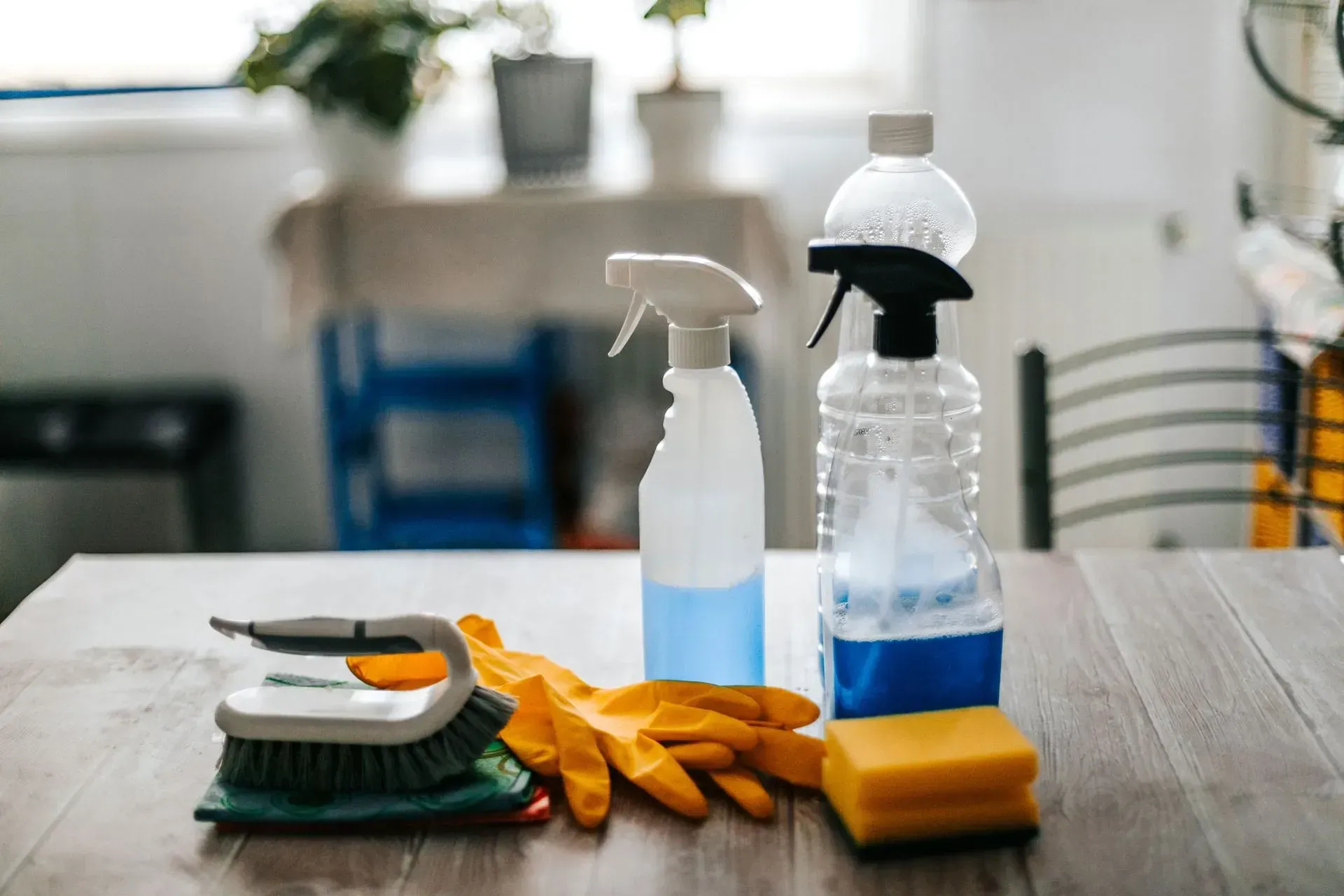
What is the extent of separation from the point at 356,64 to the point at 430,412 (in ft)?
2.41

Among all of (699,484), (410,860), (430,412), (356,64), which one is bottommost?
(430,412)

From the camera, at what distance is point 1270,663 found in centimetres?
94

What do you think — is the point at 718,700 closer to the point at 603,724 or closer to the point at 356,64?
the point at 603,724

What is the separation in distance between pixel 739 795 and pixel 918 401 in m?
0.25

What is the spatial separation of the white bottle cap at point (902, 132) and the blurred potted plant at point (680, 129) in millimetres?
1307

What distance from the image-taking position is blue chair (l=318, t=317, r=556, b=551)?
2334 millimetres

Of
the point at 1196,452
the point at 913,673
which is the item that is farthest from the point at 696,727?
the point at 1196,452

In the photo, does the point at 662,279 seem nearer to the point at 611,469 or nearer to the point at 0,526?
the point at 611,469

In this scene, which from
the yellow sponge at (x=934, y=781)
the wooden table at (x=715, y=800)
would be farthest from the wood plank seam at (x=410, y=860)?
the yellow sponge at (x=934, y=781)

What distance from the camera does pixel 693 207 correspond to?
208cm

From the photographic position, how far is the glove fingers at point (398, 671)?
873 mm

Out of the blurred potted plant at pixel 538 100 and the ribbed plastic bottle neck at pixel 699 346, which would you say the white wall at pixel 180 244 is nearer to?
the blurred potted plant at pixel 538 100

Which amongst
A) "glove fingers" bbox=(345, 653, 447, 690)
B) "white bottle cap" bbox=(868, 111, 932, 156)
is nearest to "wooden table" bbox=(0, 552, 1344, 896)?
"glove fingers" bbox=(345, 653, 447, 690)

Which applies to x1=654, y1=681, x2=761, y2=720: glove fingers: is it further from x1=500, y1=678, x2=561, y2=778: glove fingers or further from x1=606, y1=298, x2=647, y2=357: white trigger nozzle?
x1=606, y1=298, x2=647, y2=357: white trigger nozzle
